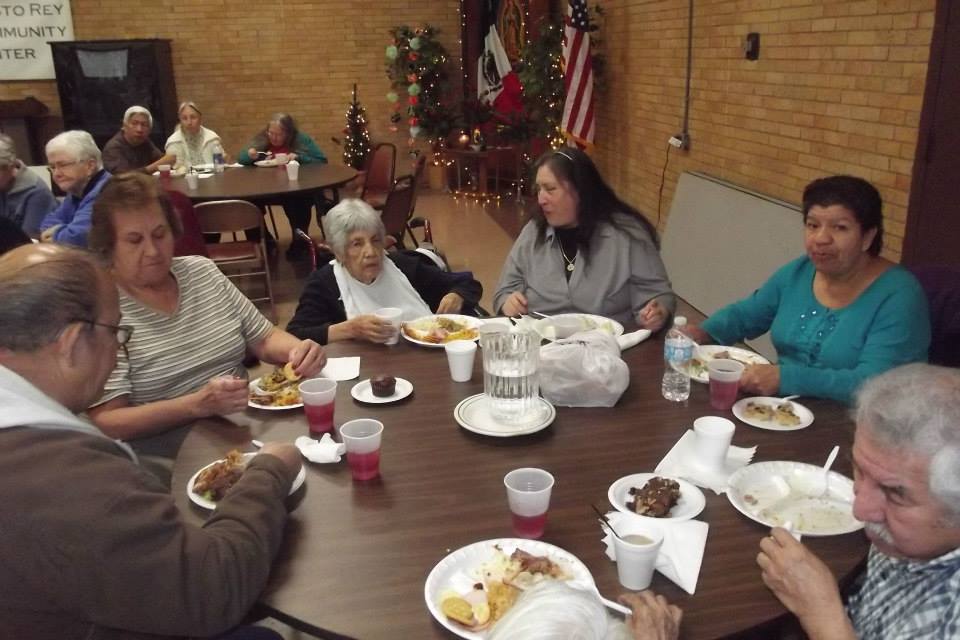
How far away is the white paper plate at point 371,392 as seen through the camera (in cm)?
206

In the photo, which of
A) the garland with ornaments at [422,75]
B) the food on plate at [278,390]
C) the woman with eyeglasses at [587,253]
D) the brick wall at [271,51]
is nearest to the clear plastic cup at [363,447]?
the food on plate at [278,390]

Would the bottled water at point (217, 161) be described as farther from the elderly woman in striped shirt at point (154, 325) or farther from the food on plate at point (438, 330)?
the food on plate at point (438, 330)

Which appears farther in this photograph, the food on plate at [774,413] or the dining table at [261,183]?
the dining table at [261,183]

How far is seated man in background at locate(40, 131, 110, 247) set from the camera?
4152 millimetres

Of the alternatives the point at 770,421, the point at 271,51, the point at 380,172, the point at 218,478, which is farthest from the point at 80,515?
the point at 271,51

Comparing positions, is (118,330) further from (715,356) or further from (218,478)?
(715,356)

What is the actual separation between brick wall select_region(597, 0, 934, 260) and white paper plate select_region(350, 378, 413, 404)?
2.67 meters

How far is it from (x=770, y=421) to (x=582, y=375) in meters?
0.49

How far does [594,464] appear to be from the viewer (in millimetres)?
1707

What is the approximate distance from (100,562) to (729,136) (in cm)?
477

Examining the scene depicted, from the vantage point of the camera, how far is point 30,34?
889 centimetres

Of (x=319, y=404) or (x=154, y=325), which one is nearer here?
(x=319, y=404)

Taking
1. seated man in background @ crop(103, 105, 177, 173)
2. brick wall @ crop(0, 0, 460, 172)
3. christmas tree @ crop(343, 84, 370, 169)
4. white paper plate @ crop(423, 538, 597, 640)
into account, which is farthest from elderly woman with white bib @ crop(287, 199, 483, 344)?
brick wall @ crop(0, 0, 460, 172)

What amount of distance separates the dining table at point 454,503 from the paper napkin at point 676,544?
0.02 meters
